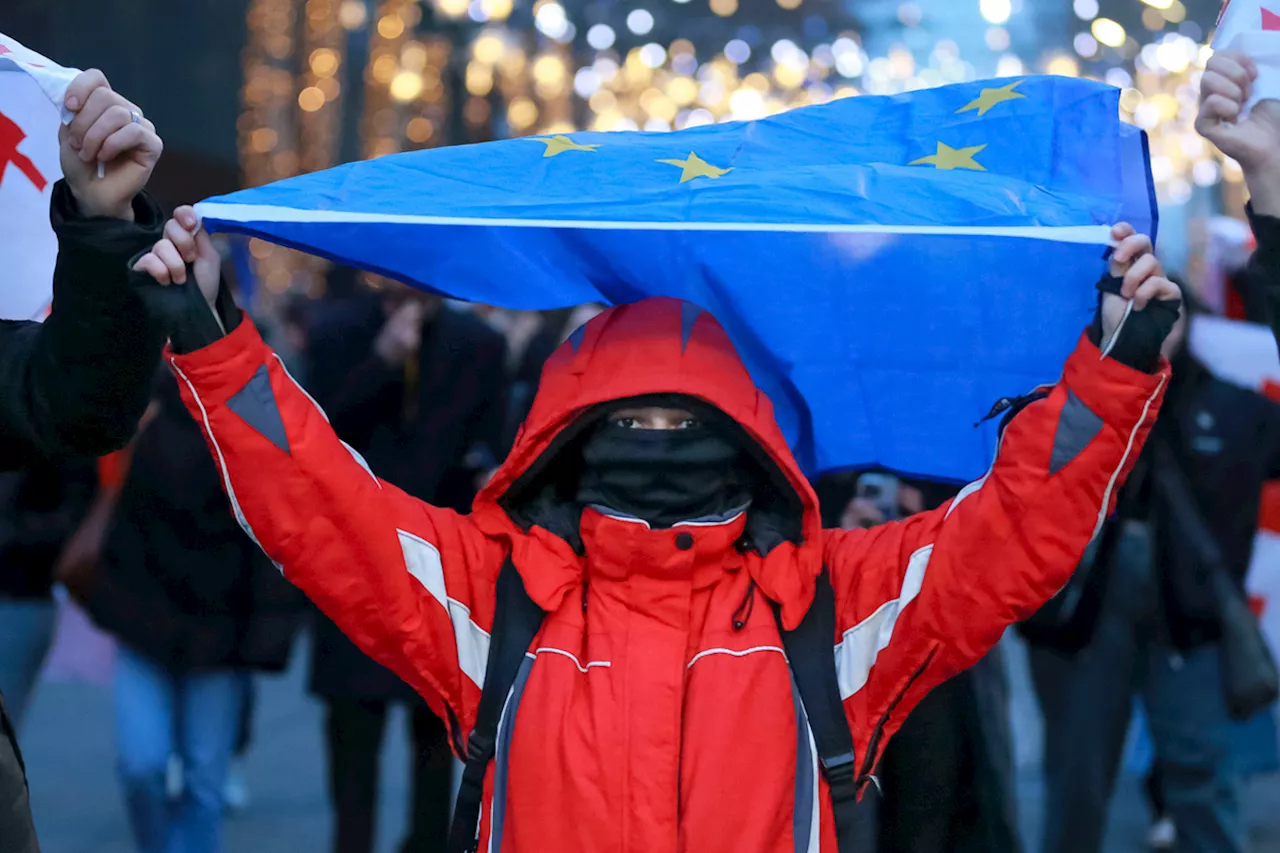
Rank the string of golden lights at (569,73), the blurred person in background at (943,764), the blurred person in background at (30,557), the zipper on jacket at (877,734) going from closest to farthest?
the zipper on jacket at (877,734), the blurred person in background at (943,764), the blurred person in background at (30,557), the string of golden lights at (569,73)

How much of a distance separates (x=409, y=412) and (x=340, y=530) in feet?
8.49

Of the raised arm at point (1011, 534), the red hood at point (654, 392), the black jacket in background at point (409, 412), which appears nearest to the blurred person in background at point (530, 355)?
the black jacket in background at point (409, 412)

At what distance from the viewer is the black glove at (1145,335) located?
223 centimetres

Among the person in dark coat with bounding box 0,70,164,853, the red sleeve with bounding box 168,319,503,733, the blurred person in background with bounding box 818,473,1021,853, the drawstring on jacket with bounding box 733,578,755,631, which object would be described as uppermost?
the person in dark coat with bounding box 0,70,164,853

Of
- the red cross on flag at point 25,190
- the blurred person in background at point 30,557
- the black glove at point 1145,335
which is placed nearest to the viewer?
the black glove at point 1145,335

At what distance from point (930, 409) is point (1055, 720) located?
2056mm

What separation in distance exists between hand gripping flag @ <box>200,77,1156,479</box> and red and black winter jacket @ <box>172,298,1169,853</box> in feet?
1.00

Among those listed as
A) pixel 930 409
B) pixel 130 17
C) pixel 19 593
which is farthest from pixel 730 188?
pixel 130 17

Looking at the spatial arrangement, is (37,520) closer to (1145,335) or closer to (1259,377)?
(1145,335)

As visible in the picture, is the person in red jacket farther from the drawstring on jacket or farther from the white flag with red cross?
the white flag with red cross

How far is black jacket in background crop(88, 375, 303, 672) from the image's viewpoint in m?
4.55

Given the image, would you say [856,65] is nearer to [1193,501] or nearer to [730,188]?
[1193,501]

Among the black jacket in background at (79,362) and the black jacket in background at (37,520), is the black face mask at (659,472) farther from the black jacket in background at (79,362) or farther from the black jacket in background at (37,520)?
the black jacket in background at (37,520)

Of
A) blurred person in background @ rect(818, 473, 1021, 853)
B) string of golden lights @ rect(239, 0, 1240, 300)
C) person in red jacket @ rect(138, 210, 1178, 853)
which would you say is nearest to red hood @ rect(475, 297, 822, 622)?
person in red jacket @ rect(138, 210, 1178, 853)
